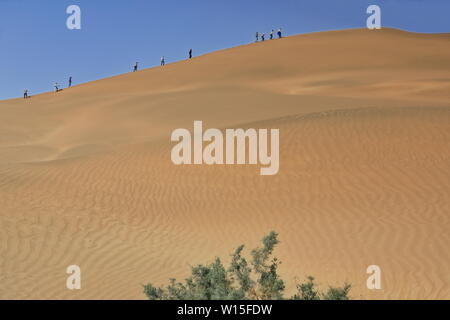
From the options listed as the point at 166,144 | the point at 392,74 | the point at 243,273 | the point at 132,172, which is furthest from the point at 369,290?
the point at 392,74

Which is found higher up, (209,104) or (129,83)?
(129,83)

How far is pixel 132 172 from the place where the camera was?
1594cm

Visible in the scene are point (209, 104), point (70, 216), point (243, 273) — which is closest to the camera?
point (243, 273)

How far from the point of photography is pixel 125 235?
11.7 metres

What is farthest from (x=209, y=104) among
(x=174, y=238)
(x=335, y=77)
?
(x=174, y=238)

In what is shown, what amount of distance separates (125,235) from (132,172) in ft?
14.6

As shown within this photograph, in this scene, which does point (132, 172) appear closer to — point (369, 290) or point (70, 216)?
point (70, 216)

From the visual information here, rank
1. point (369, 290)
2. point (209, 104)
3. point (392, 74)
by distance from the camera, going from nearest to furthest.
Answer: point (369, 290)
point (209, 104)
point (392, 74)

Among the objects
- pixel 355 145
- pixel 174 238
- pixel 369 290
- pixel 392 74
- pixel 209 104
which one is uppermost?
pixel 392 74

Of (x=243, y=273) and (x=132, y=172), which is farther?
(x=132, y=172)
